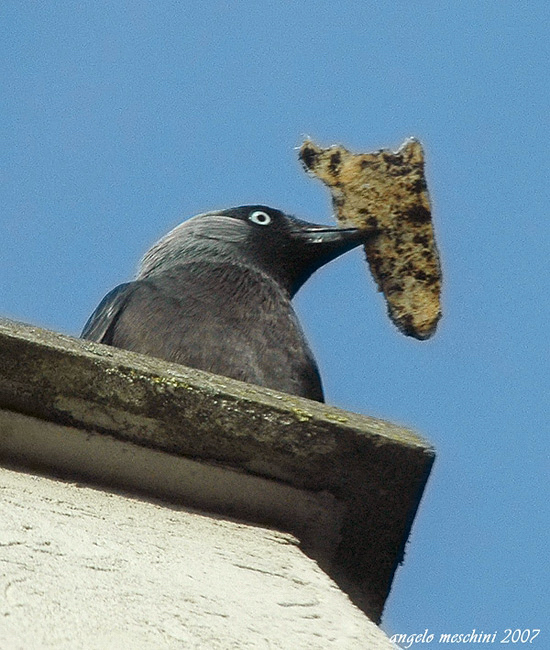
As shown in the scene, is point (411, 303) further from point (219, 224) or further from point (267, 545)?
point (219, 224)

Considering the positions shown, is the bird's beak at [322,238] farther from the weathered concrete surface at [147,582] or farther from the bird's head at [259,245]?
the weathered concrete surface at [147,582]

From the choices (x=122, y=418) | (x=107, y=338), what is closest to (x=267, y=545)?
(x=122, y=418)

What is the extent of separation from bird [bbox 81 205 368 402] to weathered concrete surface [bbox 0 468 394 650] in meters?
2.21

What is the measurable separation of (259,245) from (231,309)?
1707 millimetres

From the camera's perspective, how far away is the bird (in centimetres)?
513

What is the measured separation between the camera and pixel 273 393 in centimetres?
301

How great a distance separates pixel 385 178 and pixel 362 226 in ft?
1.06

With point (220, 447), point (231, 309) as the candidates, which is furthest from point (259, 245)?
point (220, 447)

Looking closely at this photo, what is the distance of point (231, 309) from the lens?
18.4 ft

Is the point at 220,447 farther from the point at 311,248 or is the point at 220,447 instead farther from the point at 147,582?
the point at 311,248

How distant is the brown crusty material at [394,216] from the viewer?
197 inches

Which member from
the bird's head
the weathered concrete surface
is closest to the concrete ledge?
the weathered concrete surface

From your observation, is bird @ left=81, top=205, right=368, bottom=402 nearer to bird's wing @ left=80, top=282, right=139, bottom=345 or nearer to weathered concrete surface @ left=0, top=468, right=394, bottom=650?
bird's wing @ left=80, top=282, right=139, bottom=345

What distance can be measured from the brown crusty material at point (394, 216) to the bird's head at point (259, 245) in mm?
935
